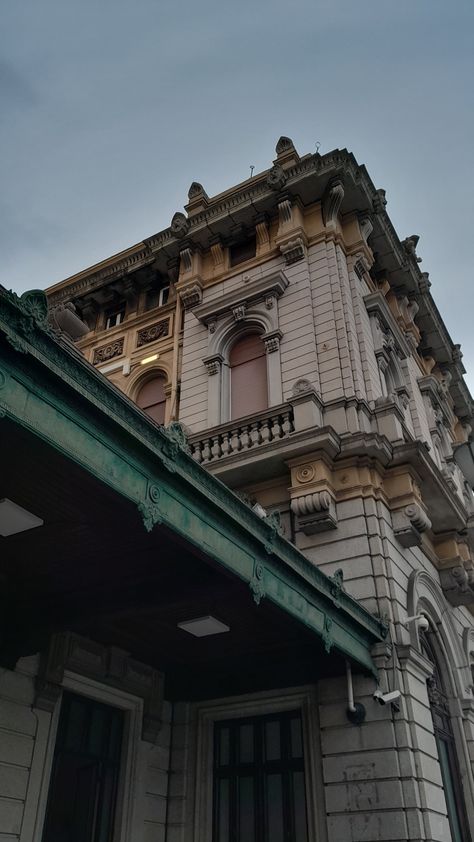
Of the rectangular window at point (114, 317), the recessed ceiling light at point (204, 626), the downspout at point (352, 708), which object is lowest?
the downspout at point (352, 708)

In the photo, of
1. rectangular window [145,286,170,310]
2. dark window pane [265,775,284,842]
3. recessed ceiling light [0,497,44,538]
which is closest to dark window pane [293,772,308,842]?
dark window pane [265,775,284,842]

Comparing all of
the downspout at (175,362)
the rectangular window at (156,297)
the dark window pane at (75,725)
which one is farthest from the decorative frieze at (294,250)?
the dark window pane at (75,725)

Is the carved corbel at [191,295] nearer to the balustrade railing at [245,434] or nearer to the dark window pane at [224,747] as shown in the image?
the balustrade railing at [245,434]

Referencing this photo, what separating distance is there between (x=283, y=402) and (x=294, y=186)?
23.0ft

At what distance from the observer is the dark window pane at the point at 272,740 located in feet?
37.2

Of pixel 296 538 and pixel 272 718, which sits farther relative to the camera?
pixel 296 538

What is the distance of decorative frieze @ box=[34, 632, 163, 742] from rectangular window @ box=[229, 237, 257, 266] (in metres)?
12.2

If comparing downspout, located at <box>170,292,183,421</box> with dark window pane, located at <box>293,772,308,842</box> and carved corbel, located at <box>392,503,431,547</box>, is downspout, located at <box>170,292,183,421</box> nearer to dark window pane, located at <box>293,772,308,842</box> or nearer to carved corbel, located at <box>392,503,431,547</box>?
carved corbel, located at <box>392,503,431,547</box>

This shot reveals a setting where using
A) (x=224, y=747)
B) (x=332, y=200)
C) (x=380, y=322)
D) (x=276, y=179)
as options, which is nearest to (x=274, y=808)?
(x=224, y=747)

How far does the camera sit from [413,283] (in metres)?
21.8

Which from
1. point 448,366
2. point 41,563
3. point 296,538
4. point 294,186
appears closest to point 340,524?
point 296,538

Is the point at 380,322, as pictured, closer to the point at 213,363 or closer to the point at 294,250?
the point at 294,250

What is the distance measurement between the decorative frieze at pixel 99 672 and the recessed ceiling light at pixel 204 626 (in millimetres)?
1317

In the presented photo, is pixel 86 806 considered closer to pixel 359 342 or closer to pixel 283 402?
pixel 283 402
